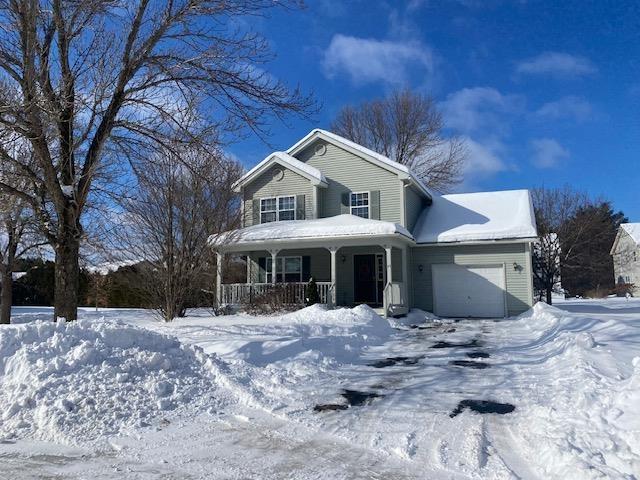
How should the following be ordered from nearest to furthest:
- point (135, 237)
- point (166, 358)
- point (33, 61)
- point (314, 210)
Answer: point (166, 358)
point (33, 61)
point (135, 237)
point (314, 210)

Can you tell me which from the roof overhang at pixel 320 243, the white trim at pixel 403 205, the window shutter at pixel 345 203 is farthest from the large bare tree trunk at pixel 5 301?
the white trim at pixel 403 205

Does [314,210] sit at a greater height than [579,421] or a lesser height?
greater

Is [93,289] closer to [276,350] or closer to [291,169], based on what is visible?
[291,169]

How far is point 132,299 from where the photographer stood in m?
28.2

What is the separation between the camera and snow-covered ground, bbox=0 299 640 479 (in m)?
4.18

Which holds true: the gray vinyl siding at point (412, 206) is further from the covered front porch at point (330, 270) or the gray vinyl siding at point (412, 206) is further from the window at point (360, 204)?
the window at point (360, 204)

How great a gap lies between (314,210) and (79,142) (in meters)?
11.8

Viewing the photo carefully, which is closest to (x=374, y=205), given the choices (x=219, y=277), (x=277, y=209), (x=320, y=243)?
(x=320, y=243)

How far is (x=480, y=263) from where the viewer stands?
19.1 meters

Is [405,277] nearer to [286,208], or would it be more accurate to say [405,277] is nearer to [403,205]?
[403,205]

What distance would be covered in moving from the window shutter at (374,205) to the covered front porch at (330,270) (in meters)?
1.28

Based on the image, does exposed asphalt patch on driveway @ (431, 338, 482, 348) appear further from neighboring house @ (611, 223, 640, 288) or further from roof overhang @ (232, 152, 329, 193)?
neighboring house @ (611, 223, 640, 288)

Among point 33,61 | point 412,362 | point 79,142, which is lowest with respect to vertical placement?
point 412,362

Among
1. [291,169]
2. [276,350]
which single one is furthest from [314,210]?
[276,350]
